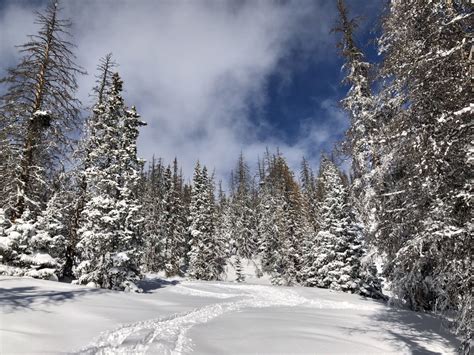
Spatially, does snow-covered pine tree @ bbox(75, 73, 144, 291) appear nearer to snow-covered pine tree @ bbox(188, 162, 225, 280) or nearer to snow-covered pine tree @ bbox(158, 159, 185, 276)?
snow-covered pine tree @ bbox(188, 162, 225, 280)

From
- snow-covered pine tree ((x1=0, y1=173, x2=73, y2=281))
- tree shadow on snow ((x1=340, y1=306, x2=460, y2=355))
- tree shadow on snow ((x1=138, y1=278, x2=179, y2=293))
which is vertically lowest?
tree shadow on snow ((x1=340, y1=306, x2=460, y2=355))

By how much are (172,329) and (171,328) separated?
15cm

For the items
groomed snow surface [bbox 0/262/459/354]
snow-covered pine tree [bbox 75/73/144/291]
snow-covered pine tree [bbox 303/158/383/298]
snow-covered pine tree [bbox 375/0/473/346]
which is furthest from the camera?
snow-covered pine tree [bbox 303/158/383/298]

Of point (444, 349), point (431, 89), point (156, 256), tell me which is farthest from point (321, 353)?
point (156, 256)

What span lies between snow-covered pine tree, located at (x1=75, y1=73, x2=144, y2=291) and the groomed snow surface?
13.9 ft

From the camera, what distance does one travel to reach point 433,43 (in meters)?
7.32

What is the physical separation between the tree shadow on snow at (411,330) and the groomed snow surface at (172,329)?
0.03 meters

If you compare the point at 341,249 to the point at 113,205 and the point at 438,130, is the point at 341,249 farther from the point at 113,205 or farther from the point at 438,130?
the point at 438,130

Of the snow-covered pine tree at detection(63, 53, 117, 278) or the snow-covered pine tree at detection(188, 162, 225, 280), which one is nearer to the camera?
the snow-covered pine tree at detection(63, 53, 117, 278)

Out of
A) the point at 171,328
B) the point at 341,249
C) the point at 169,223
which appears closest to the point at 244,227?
the point at 169,223

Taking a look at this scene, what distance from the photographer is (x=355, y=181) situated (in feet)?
43.7

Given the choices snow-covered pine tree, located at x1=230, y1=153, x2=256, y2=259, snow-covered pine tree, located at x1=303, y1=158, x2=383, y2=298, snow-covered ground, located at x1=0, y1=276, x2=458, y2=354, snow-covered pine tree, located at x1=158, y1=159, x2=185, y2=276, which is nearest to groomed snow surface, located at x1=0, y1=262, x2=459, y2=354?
snow-covered ground, located at x1=0, y1=276, x2=458, y2=354

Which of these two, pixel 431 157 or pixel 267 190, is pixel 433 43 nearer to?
pixel 431 157

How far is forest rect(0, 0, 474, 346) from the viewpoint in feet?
22.6
